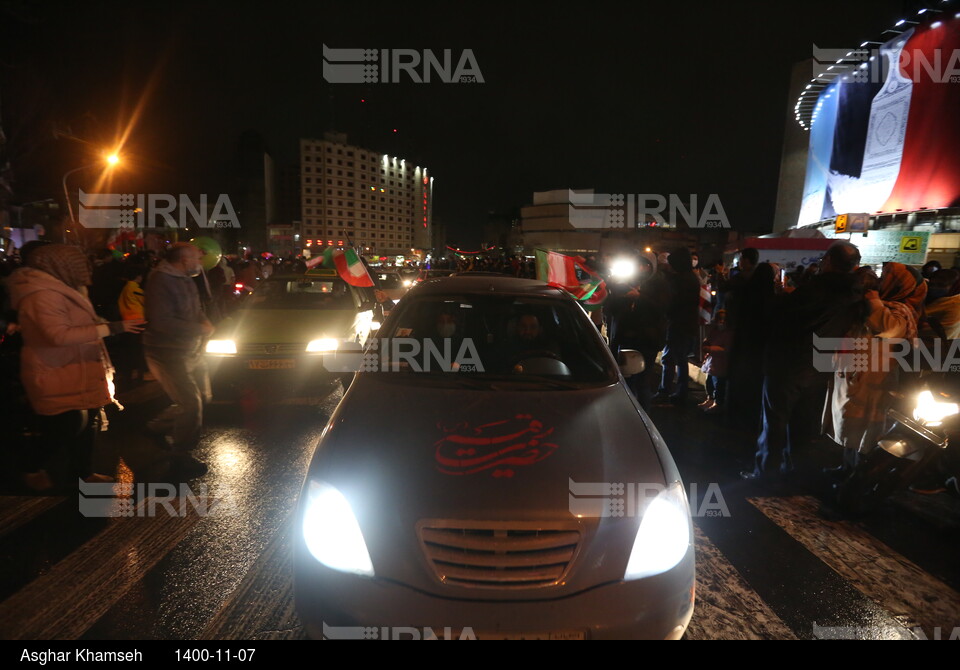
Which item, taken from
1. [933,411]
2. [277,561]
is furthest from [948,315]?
[277,561]

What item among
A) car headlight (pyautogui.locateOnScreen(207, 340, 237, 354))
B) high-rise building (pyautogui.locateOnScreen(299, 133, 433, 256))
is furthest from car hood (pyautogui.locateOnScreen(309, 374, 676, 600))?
high-rise building (pyautogui.locateOnScreen(299, 133, 433, 256))

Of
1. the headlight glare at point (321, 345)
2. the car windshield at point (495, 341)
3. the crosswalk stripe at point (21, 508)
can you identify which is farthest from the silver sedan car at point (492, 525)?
the headlight glare at point (321, 345)

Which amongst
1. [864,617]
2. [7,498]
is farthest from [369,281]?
[864,617]

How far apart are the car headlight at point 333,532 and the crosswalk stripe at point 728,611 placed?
1756mm

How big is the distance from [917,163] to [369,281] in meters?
22.6

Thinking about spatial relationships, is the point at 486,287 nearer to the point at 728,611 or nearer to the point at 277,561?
the point at 277,561

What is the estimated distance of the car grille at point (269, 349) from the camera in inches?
252

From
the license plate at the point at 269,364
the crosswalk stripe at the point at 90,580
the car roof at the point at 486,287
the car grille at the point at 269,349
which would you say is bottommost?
the crosswalk stripe at the point at 90,580

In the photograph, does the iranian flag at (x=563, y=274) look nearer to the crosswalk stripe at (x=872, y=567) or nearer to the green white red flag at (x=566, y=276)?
the green white red flag at (x=566, y=276)

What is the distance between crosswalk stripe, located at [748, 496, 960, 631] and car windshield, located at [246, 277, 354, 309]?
245 inches

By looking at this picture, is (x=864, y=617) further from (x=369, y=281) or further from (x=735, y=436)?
(x=369, y=281)

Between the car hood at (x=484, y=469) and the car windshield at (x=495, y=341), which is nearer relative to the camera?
the car hood at (x=484, y=469)

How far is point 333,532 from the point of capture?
2066mm

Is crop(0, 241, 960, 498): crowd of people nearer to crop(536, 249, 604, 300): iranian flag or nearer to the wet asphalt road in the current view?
the wet asphalt road
